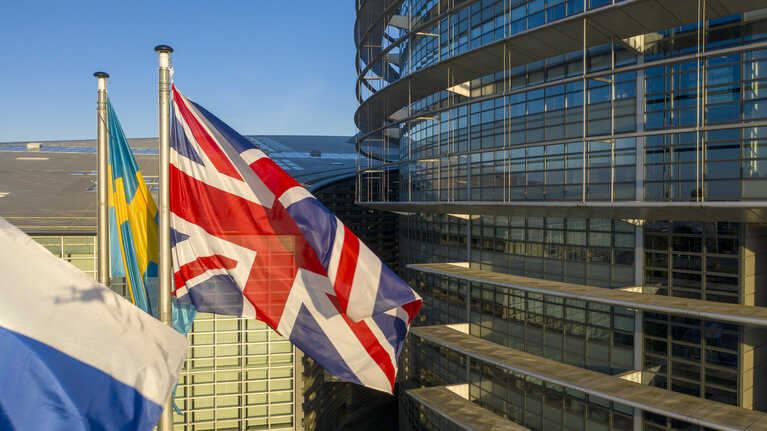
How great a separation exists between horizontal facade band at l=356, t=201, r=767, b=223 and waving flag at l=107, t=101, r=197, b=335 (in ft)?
42.1

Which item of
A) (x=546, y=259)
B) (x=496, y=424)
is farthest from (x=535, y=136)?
(x=496, y=424)

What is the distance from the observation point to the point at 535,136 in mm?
20688

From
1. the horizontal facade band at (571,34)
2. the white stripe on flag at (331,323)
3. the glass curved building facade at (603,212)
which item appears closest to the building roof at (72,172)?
the glass curved building facade at (603,212)

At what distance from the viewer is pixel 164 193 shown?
686 cm

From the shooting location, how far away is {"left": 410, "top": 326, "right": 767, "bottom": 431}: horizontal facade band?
14368mm

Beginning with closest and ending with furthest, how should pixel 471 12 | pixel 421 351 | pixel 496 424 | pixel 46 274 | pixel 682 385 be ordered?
pixel 46 274 < pixel 682 385 < pixel 496 424 < pixel 471 12 < pixel 421 351

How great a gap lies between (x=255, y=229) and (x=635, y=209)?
12.7 meters

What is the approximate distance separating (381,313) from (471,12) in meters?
19.0

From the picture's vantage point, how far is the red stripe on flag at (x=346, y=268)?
310 inches

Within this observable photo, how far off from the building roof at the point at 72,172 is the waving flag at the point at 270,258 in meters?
22.8

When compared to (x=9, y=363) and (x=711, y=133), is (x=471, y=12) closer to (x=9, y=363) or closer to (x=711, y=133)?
(x=711, y=133)

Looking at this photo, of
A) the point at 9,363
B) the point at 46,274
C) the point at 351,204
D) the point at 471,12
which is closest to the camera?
the point at 9,363

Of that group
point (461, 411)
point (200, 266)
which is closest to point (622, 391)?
point (461, 411)

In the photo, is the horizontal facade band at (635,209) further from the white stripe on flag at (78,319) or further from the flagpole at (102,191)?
the white stripe on flag at (78,319)
